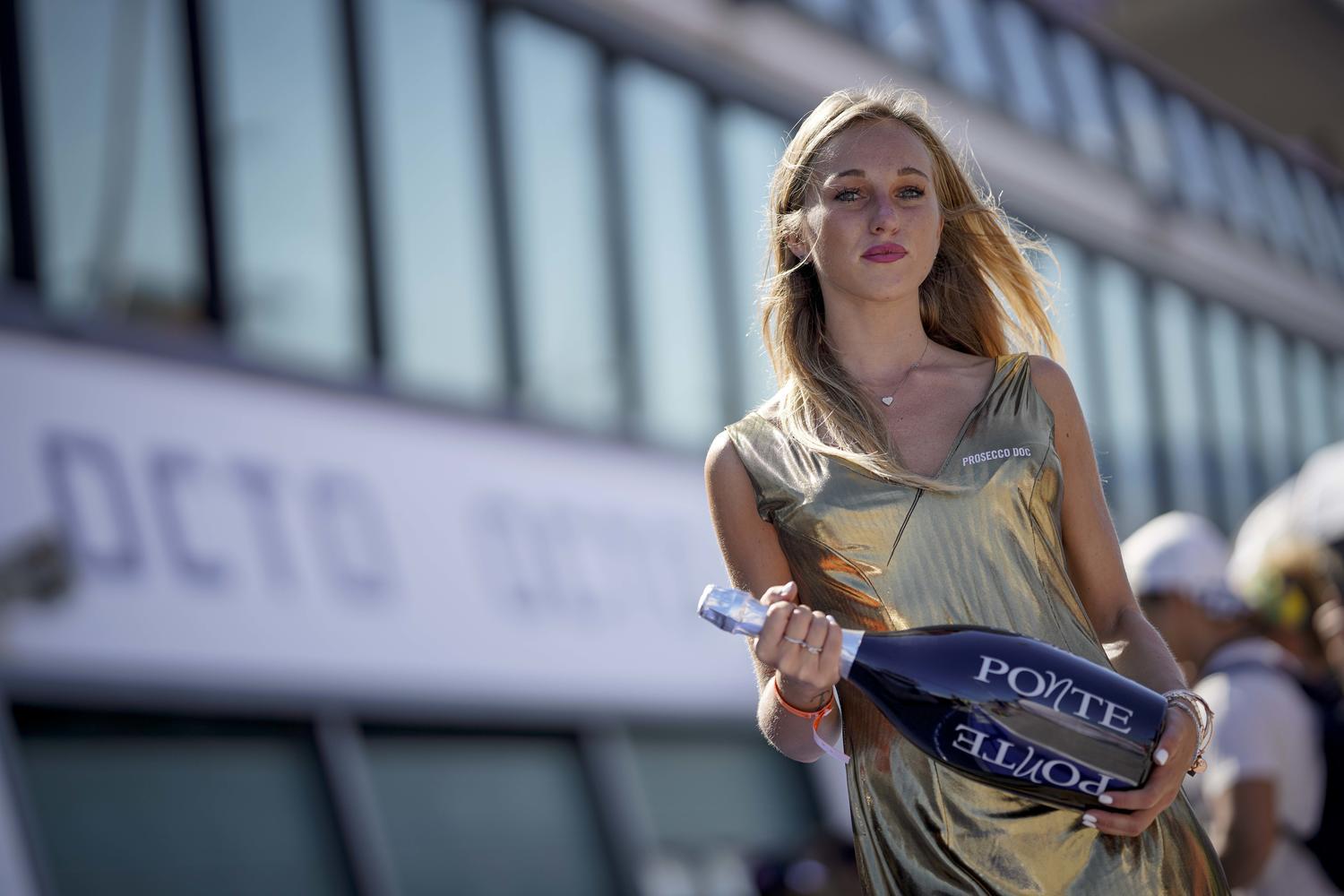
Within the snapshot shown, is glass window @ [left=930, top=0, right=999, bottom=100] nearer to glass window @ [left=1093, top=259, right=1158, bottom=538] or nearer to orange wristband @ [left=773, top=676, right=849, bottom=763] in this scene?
glass window @ [left=1093, top=259, right=1158, bottom=538]

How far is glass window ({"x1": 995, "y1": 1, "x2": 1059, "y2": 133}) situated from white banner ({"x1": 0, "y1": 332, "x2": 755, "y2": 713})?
21.1ft

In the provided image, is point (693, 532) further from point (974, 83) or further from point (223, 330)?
point (974, 83)

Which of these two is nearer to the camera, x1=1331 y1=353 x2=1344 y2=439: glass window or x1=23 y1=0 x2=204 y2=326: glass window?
x1=23 y1=0 x2=204 y2=326: glass window

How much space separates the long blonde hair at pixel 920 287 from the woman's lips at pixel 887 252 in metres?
0.16

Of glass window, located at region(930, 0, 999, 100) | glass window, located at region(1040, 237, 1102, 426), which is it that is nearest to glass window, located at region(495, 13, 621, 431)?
glass window, located at region(930, 0, 999, 100)

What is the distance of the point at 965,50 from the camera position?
1630 cm

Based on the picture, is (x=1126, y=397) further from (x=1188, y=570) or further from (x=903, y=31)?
(x=1188, y=570)

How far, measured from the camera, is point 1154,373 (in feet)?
62.1

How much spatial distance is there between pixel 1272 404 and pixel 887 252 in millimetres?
20114

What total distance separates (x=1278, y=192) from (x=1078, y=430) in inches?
860

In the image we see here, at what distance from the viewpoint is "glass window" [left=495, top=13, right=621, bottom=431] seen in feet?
37.9

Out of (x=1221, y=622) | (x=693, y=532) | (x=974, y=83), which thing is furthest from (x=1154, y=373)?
(x=1221, y=622)

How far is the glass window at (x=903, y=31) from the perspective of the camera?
14.9m

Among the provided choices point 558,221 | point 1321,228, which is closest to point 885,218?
point 558,221
